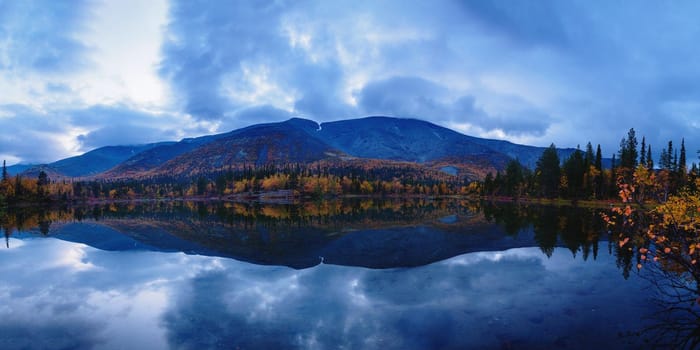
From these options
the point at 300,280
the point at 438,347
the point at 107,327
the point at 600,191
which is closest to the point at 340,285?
the point at 300,280

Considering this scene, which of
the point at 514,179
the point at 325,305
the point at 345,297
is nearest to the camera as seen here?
the point at 325,305

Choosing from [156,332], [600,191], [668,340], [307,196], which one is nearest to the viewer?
[668,340]

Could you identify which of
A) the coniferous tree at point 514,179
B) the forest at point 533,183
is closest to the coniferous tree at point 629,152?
the forest at point 533,183

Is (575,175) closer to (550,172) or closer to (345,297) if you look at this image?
(550,172)

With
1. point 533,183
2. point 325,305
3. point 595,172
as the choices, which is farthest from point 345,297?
point 533,183

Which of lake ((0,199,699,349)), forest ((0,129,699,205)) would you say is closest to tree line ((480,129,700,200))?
forest ((0,129,699,205))

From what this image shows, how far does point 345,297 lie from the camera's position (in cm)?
1775

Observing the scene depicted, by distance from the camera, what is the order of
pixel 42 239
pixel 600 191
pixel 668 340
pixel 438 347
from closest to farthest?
pixel 438 347, pixel 668 340, pixel 42 239, pixel 600 191

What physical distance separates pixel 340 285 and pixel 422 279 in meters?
4.76

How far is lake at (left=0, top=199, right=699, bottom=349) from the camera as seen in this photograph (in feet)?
42.6

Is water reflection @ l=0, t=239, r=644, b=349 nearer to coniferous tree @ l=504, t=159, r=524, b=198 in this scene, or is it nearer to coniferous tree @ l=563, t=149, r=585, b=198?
coniferous tree @ l=563, t=149, r=585, b=198

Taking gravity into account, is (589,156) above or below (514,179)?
above

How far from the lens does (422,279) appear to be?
68.9 ft

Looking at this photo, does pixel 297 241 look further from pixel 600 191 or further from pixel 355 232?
pixel 600 191
